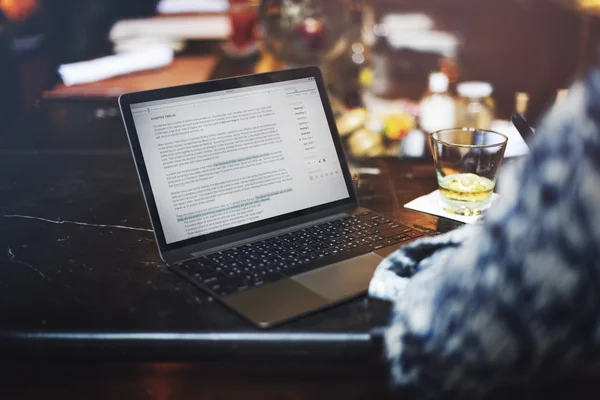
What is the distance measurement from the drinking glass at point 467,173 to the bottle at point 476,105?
915mm

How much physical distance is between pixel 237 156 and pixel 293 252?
18 cm

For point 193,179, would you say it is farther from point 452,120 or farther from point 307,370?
point 452,120

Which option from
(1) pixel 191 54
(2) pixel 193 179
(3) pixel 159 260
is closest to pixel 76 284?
(3) pixel 159 260

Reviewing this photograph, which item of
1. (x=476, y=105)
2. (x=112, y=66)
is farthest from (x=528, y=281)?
(x=112, y=66)

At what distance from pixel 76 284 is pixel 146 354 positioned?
0.57 ft

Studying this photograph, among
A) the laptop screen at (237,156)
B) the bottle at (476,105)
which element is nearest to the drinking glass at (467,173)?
the laptop screen at (237,156)

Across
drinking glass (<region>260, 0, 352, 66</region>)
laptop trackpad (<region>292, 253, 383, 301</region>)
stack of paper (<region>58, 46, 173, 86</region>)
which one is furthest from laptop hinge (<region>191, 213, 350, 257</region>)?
stack of paper (<region>58, 46, 173, 86</region>)

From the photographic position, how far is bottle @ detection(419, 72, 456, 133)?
6.72ft

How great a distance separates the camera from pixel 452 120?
2039 mm

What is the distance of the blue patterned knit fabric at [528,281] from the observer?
20.7 inches

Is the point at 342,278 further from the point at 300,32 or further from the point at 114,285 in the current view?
the point at 300,32

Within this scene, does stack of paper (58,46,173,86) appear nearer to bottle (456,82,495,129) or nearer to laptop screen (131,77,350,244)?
bottle (456,82,495,129)

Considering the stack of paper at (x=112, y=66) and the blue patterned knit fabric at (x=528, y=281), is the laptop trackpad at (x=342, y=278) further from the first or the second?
the stack of paper at (x=112, y=66)

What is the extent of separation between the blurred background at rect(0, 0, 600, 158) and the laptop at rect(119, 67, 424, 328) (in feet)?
1.46
